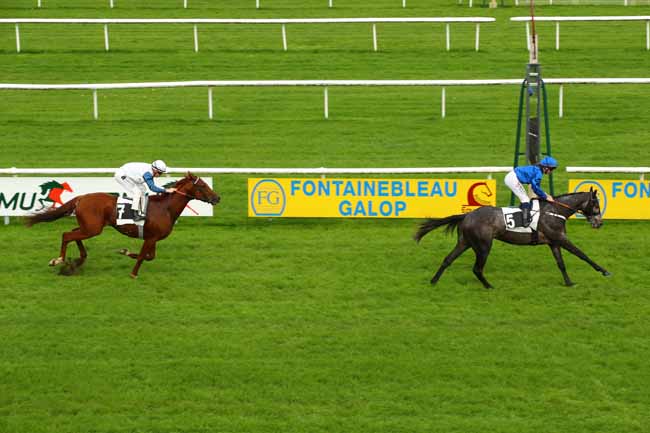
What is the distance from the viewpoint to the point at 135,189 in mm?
14930

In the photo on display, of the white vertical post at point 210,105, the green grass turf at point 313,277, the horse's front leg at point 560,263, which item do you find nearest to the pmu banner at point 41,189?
the green grass turf at point 313,277

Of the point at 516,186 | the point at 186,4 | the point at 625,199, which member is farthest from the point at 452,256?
the point at 186,4

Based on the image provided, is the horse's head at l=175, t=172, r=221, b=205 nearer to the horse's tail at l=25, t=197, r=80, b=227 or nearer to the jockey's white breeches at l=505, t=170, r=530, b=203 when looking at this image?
the horse's tail at l=25, t=197, r=80, b=227

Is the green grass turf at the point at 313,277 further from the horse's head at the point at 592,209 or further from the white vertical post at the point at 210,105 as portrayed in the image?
the horse's head at the point at 592,209

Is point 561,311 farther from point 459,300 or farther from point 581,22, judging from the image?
point 581,22

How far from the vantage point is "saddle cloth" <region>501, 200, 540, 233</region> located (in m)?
14.5

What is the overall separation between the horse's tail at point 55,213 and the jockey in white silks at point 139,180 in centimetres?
71

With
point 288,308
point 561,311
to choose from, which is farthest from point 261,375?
point 561,311

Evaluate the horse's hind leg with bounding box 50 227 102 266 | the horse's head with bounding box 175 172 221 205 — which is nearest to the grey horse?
the horse's head with bounding box 175 172 221 205

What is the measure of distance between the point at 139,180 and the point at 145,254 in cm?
101

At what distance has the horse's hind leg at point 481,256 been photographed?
14.3 meters

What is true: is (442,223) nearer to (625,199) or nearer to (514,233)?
(514,233)

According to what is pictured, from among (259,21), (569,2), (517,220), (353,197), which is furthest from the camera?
(569,2)

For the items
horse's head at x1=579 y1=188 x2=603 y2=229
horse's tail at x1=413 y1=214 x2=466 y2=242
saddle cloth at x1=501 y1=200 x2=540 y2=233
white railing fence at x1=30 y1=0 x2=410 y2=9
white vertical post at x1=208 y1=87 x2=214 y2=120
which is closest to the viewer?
saddle cloth at x1=501 y1=200 x2=540 y2=233
